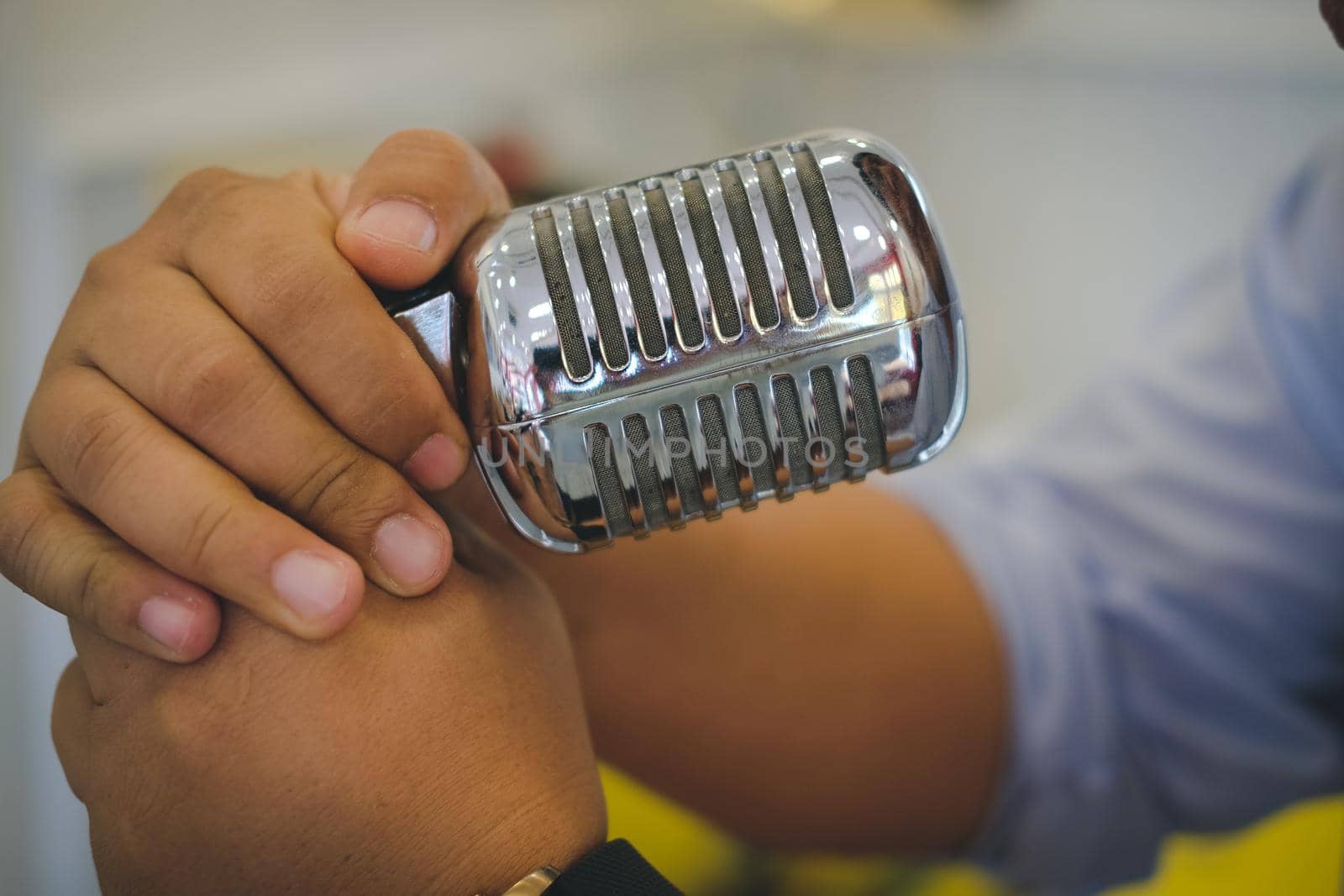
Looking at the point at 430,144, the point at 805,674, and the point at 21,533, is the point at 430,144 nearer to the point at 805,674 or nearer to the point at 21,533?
the point at 21,533

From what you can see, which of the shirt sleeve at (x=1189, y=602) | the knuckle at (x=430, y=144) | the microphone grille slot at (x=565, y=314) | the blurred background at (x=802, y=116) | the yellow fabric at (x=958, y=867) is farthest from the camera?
the blurred background at (x=802, y=116)

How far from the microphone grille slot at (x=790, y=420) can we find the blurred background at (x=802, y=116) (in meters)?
0.51

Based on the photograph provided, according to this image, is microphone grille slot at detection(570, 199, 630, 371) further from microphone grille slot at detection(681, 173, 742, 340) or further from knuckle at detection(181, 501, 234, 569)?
knuckle at detection(181, 501, 234, 569)

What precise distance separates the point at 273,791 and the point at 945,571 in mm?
722

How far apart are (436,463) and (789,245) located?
0.19 m

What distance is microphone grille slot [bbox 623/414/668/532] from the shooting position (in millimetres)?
407

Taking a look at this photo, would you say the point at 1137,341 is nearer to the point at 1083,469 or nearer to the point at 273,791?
the point at 1083,469

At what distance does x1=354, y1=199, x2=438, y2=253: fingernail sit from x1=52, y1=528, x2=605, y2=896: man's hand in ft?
0.56

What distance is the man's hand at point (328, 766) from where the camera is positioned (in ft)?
1.40

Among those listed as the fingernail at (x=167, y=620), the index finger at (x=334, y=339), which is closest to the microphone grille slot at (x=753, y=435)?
the index finger at (x=334, y=339)

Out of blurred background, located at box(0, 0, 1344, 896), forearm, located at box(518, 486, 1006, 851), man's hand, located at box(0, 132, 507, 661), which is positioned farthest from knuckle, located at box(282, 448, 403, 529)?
blurred background, located at box(0, 0, 1344, 896)

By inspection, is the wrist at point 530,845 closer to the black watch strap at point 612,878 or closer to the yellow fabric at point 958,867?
the black watch strap at point 612,878

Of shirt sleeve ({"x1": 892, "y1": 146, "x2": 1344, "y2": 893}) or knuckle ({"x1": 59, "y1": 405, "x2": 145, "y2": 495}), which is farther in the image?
shirt sleeve ({"x1": 892, "y1": 146, "x2": 1344, "y2": 893})

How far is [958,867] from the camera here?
3.46 ft
